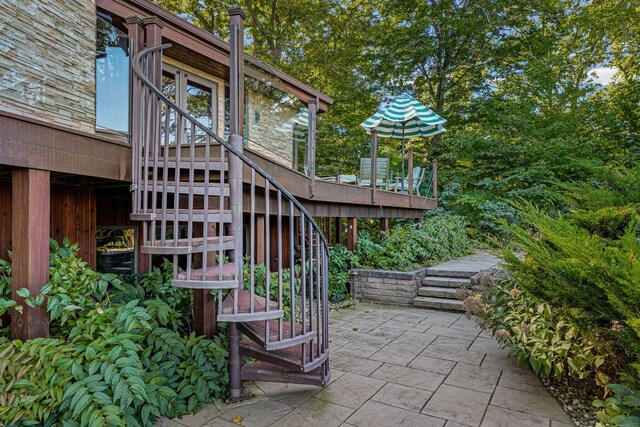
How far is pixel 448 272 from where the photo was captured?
584cm

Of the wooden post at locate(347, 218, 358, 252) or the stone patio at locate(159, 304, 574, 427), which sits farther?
the wooden post at locate(347, 218, 358, 252)

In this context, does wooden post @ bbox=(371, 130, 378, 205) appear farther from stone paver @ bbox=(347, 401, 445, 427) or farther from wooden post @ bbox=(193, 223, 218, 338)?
stone paver @ bbox=(347, 401, 445, 427)

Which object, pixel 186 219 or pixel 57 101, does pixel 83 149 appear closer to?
pixel 57 101

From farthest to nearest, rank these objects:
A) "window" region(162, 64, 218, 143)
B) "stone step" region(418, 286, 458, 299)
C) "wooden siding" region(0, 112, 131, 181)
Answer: "window" region(162, 64, 218, 143) < "stone step" region(418, 286, 458, 299) < "wooden siding" region(0, 112, 131, 181)

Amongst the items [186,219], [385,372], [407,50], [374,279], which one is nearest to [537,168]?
[407,50]

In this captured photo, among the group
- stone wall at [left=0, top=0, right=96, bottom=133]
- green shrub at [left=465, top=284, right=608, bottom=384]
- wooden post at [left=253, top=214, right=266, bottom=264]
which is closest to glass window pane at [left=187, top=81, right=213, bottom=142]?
wooden post at [left=253, top=214, right=266, bottom=264]

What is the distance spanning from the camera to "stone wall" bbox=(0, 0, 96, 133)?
2.39 metres

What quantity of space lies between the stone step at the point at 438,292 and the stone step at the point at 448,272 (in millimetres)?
319

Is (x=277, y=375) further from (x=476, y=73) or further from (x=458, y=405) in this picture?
(x=476, y=73)

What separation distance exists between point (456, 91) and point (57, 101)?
1248 centimetres

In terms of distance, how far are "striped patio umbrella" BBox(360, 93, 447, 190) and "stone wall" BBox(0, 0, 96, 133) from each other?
5.43 meters

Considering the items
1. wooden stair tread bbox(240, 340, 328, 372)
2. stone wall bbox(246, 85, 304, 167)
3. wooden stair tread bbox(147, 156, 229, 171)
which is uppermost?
stone wall bbox(246, 85, 304, 167)

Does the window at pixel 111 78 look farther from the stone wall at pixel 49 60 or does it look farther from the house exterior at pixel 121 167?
the stone wall at pixel 49 60

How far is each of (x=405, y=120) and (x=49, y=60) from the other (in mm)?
6676
